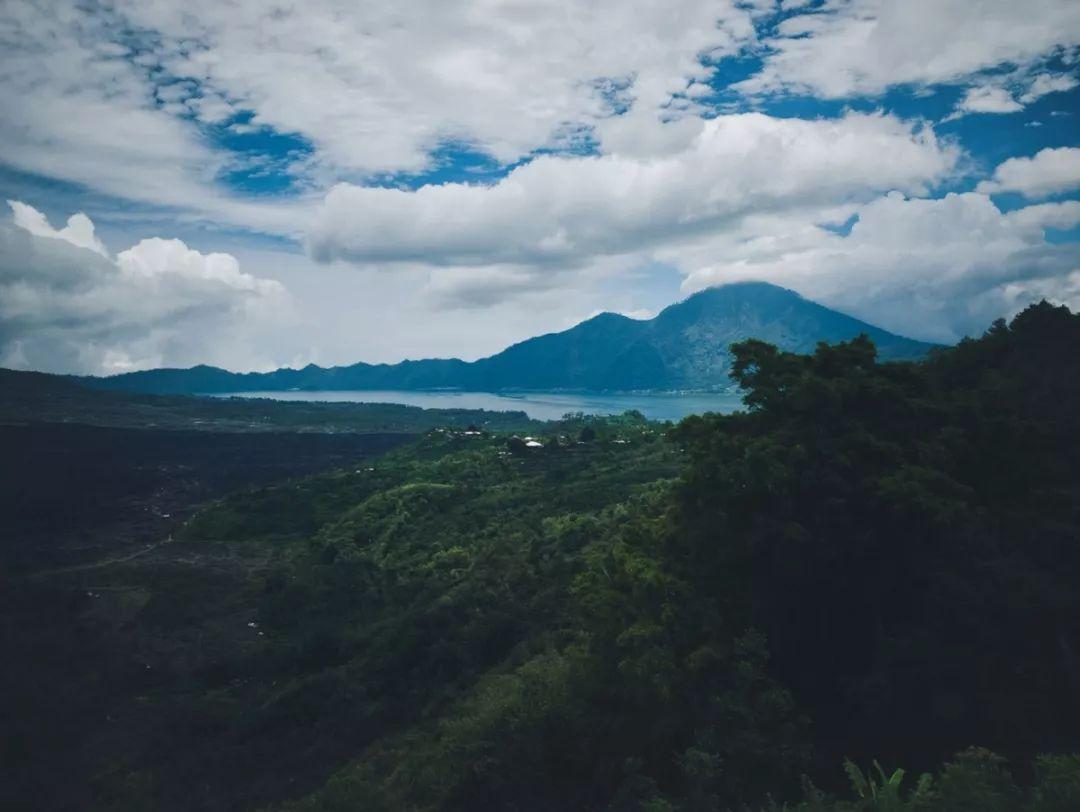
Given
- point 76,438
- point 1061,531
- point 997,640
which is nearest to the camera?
point 997,640

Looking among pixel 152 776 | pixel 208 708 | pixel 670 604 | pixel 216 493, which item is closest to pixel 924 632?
pixel 670 604

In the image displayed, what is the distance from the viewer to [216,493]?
230 ft

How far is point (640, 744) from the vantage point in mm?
14289

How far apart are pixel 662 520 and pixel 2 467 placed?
8095cm

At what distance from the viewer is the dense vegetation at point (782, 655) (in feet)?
40.1

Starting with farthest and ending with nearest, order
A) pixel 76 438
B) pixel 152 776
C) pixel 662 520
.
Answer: pixel 76 438
pixel 152 776
pixel 662 520

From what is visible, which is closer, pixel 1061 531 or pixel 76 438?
pixel 1061 531

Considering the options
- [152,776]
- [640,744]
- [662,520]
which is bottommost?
[152,776]

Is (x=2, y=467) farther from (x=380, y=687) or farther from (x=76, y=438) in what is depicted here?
(x=380, y=687)

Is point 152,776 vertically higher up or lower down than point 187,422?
lower down

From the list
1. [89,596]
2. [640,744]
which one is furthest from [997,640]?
[89,596]

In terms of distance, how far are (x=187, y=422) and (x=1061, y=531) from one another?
5581 inches

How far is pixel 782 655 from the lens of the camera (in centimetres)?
1493

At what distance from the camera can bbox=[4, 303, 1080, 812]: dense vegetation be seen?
12.2m
